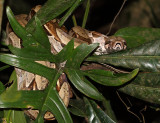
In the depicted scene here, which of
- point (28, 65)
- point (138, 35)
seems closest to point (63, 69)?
point (28, 65)

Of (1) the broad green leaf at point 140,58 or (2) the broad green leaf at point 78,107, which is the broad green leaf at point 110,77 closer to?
(1) the broad green leaf at point 140,58

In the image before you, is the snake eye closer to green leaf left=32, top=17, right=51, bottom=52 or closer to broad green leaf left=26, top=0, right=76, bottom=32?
broad green leaf left=26, top=0, right=76, bottom=32

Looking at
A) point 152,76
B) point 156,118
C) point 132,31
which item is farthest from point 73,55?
point 156,118

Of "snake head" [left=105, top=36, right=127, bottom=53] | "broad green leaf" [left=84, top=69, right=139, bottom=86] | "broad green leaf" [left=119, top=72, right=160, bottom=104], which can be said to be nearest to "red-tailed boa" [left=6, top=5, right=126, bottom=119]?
"snake head" [left=105, top=36, right=127, bottom=53]

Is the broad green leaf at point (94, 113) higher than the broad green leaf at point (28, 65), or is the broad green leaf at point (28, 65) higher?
the broad green leaf at point (28, 65)

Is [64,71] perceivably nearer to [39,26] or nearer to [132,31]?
[39,26]

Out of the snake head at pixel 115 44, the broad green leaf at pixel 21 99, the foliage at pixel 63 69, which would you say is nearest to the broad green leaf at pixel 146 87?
the foliage at pixel 63 69
